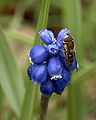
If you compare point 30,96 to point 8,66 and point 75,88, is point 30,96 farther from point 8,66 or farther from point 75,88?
point 75,88

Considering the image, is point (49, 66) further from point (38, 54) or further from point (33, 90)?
point (33, 90)

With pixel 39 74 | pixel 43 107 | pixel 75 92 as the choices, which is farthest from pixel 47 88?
pixel 75 92

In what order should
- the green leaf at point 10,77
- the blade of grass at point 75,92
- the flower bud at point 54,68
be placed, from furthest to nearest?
the blade of grass at point 75,92, the green leaf at point 10,77, the flower bud at point 54,68

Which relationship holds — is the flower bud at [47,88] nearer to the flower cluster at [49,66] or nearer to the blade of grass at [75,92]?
the flower cluster at [49,66]

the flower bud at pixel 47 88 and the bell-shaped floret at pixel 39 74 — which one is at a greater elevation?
the bell-shaped floret at pixel 39 74

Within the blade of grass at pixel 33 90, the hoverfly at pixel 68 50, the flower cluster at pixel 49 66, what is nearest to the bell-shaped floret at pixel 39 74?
the flower cluster at pixel 49 66

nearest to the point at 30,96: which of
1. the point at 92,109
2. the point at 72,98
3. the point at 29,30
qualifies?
the point at 72,98

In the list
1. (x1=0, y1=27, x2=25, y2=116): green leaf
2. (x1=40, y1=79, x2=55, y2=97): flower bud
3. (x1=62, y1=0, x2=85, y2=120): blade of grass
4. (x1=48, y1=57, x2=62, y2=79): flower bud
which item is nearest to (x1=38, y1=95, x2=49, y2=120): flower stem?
(x1=40, y1=79, x2=55, y2=97): flower bud
